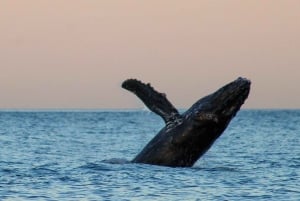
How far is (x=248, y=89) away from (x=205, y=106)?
1068 mm

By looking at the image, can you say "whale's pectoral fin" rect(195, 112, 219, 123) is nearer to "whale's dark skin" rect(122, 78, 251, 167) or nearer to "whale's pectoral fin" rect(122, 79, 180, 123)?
"whale's dark skin" rect(122, 78, 251, 167)

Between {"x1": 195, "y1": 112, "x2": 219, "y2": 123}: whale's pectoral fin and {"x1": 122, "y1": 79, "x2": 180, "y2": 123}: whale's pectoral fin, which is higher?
{"x1": 122, "y1": 79, "x2": 180, "y2": 123}: whale's pectoral fin

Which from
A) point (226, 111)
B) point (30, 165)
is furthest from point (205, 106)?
point (30, 165)

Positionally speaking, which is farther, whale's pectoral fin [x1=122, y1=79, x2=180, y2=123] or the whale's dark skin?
whale's pectoral fin [x1=122, y1=79, x2=180, y2=123]

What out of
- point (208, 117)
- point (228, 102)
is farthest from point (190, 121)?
point (228, 102)

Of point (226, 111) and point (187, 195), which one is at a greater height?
point (226, 111)

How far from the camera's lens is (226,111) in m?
22.0

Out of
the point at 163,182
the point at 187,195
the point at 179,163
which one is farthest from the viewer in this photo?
the point at 179,163

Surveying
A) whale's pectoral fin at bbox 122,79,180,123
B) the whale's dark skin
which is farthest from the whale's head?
whale's pectoral fin at bbox 122,79,180,123

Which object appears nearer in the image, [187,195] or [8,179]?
[187,195]

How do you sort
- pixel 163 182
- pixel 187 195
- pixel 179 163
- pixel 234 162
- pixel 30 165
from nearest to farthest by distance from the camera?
pixel 187 195 → pixel 163 182 → pixel 179 163 → pixel 30 165 → pixel 234 162

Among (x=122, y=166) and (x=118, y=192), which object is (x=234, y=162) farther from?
(x=118, y=192)

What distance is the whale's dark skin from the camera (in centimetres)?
2198

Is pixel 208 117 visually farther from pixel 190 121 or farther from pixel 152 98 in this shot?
pixel 152 98
